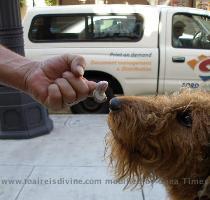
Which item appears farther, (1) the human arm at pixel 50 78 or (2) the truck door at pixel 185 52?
(2) the truck door at pixel 185 52

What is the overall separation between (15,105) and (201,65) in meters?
3.82

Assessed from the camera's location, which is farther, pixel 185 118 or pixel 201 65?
pixel 201 65

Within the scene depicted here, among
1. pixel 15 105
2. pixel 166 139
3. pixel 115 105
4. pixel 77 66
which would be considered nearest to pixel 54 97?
pixel 77 66

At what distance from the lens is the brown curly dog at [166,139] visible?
252cm

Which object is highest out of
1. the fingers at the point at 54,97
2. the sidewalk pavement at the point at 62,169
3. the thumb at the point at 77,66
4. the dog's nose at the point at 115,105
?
the thumb at the point at 77,66

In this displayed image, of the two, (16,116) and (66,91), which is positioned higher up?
(66,91)

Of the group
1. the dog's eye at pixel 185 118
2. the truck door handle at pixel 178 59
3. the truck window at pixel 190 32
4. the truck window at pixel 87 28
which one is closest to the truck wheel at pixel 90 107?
the truck window at pixel 87 28

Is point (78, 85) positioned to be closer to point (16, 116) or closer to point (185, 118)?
point (185, 118)

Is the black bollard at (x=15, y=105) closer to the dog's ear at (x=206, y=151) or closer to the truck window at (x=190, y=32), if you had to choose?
the truck window at (x=190, y=32)

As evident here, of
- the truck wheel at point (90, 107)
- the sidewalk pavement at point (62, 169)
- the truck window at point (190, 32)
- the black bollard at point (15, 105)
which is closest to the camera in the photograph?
the sidewalk pavement at point (62, 169)

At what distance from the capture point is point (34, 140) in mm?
6531

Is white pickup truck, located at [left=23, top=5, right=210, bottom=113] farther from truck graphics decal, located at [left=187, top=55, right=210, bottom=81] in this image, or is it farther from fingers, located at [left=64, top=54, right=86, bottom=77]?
fingers, located at [left=64, top=54, right=86, bottom=77]

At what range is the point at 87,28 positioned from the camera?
8734 mm

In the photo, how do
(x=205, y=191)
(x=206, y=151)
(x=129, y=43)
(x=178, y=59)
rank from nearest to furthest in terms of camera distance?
(x=205, y=191) → (x=206, y=151) → (x=178, y=59) → (x=129, y=43)
